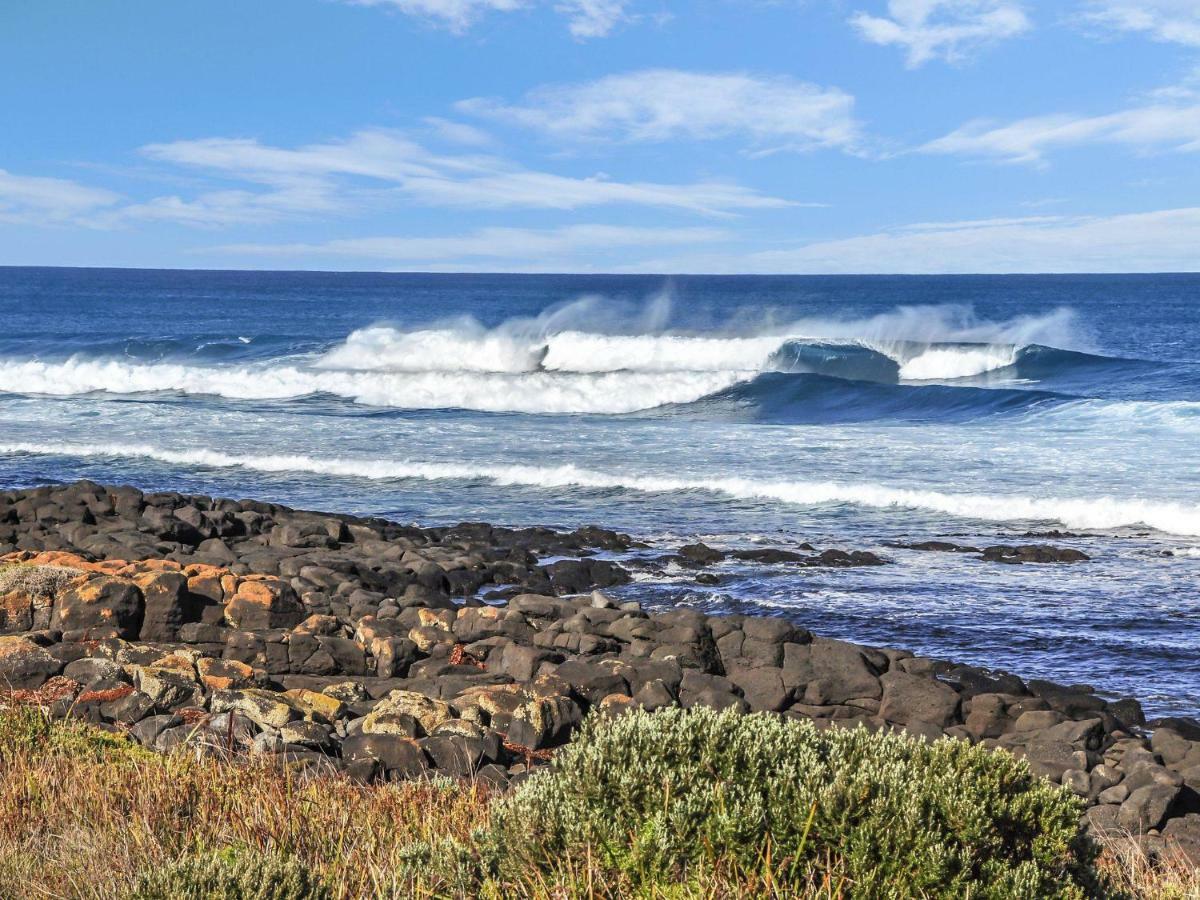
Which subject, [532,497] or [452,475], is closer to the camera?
[532,497]

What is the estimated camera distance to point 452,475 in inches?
824

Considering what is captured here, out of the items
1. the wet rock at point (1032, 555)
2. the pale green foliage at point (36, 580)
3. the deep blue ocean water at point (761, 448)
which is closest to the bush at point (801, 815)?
the deep blue ocean water at point (761, 448)

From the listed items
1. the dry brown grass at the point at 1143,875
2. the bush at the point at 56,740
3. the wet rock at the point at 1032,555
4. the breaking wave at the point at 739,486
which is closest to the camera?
the dry brown grass at the point at 1143,875

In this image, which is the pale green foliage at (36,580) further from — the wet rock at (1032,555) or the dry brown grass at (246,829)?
the wet rock at (1032,555)

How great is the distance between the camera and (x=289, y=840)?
176 inches

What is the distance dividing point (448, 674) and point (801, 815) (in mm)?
5217

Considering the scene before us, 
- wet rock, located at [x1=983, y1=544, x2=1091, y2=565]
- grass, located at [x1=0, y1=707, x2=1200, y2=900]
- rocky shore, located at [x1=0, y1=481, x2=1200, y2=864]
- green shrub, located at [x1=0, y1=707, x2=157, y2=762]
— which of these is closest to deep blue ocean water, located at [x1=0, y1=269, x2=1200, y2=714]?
wet rock, located at [x1=983, y1=544, x2=1091, y2=565]

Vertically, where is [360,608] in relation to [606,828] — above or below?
below

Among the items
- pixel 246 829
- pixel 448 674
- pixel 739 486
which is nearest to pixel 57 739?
pixel 246 829

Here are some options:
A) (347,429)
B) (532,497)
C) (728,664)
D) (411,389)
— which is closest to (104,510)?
(532,497)

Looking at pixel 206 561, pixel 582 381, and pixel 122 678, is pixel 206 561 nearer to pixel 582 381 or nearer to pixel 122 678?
pixel 122 678

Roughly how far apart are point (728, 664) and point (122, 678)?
176 inches

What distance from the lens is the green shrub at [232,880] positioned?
3.72 metres

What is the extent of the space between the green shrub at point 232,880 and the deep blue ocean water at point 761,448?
7.33m
